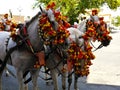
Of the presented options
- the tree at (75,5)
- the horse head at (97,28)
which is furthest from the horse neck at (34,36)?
the tree at (75,5)

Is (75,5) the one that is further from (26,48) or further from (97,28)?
(26,48)

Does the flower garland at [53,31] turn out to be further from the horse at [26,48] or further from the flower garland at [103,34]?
the flower garland at [103,34]

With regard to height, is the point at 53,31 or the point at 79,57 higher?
the point at 53,31

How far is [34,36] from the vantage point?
18.4 ft

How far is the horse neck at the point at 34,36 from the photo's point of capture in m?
5.59

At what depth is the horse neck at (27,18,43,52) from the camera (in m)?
5.59

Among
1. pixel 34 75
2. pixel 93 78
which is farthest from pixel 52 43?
pixel 93 78

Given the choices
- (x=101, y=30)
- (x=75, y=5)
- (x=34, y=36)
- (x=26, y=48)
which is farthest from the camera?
Result: (x=75, y=5)

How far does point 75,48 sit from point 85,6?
26091 millimetres

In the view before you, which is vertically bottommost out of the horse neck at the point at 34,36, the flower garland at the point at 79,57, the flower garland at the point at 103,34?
the flower garland at the point at 79,57

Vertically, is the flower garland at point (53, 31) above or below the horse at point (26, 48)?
above

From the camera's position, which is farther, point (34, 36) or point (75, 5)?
point (75, 5)

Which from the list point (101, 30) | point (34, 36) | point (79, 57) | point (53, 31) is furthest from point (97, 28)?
point (53, 31)

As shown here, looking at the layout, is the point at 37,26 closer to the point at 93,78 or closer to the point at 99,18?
the point at 99,18
